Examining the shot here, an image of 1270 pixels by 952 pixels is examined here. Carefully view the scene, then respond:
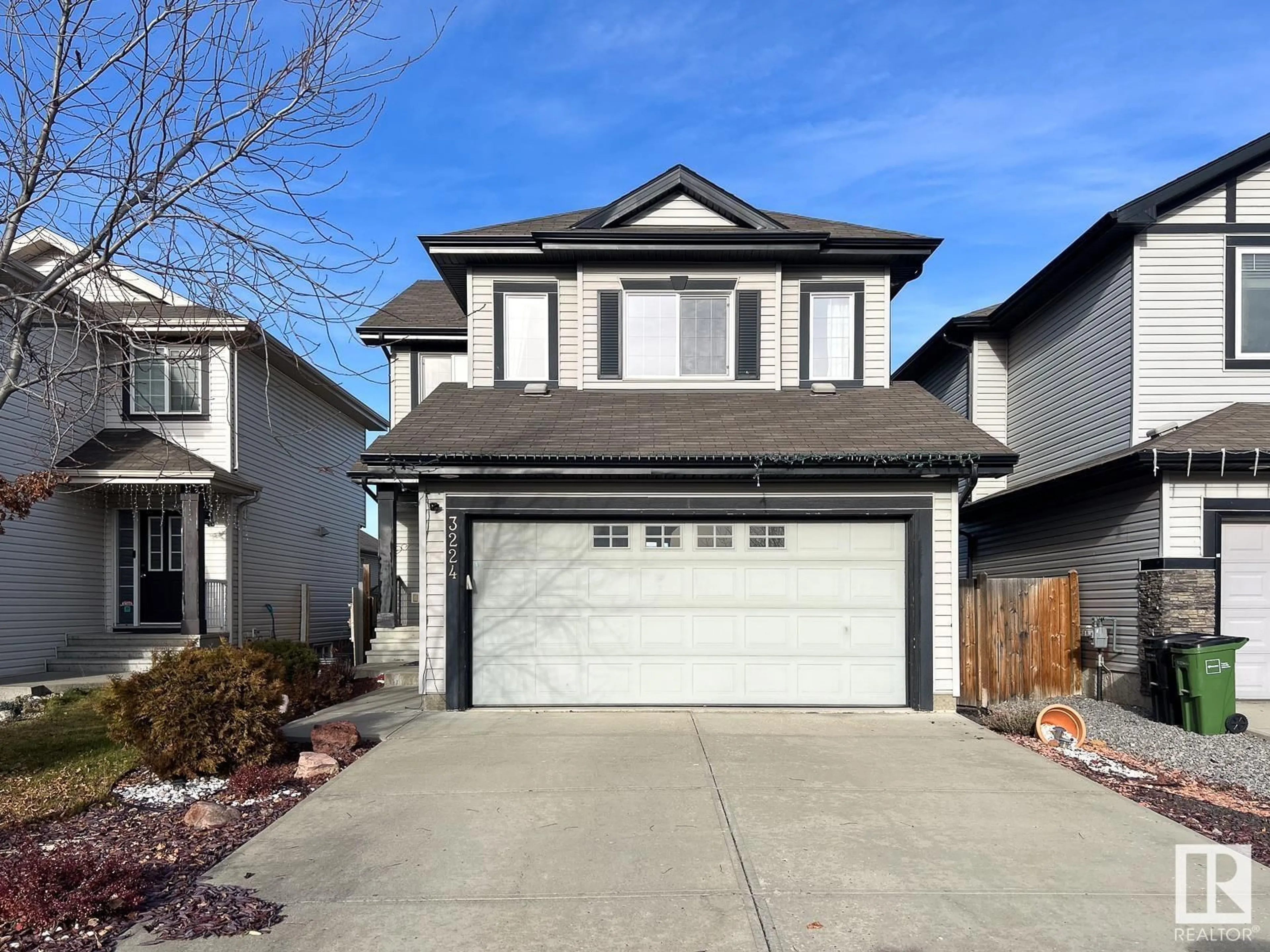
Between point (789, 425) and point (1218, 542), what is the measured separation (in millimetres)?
5439

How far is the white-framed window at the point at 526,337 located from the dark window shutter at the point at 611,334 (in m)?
0.78

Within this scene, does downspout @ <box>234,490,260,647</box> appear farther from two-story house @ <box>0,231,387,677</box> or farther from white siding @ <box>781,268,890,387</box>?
white siding @ <box>781,268,890,387</box>

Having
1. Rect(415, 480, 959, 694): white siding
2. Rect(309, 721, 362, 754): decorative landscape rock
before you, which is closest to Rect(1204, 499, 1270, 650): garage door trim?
Rect(415, 480, 959, 694): white siding

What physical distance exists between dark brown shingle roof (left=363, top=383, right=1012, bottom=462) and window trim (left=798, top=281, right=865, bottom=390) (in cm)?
24

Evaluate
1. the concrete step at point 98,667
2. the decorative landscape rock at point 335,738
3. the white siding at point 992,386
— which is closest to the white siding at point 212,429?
the concrete step at point 98,667

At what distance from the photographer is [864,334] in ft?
38.4

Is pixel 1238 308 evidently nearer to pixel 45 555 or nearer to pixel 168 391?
pixel 168 391

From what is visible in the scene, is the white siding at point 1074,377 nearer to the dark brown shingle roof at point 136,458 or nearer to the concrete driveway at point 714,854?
the concrete driveway at point 714,854

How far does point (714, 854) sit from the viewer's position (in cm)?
502

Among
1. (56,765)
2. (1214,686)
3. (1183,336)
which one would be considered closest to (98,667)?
(56,765)

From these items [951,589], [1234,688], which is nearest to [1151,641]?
[1234,688]

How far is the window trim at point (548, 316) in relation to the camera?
1171 cm

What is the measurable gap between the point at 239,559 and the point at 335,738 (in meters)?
8.90

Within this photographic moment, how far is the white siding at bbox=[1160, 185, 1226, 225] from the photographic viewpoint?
11.1 metres
